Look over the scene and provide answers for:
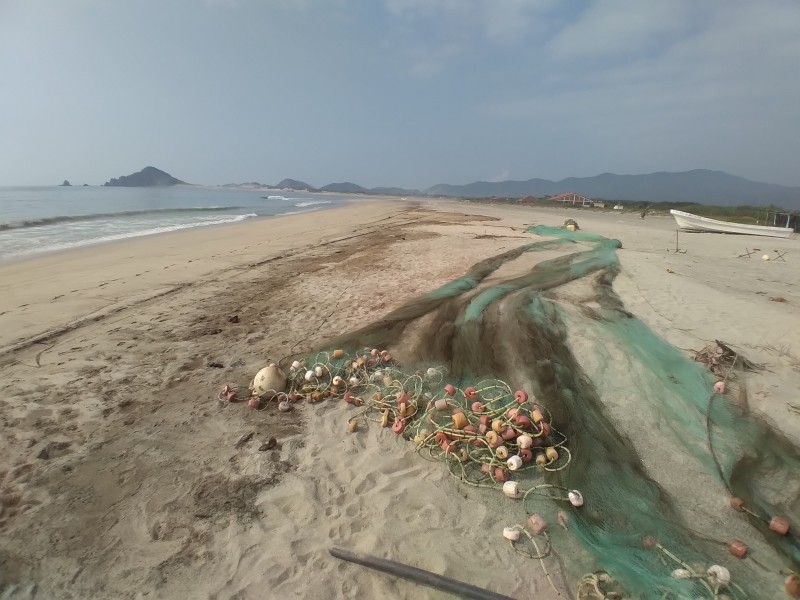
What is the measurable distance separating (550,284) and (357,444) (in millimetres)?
5257

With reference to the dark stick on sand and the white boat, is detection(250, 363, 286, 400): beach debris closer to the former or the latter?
the dark stick on sand

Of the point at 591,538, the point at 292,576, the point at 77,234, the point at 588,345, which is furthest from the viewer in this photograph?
the point at 77,234

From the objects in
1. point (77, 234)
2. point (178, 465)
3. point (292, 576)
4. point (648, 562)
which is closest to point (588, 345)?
point (648, 562)

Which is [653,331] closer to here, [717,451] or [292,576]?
[717,451]

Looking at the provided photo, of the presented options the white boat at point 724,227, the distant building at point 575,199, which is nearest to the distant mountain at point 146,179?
the distant building at point 575,199

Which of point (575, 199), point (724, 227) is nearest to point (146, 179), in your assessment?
point (575, 199)

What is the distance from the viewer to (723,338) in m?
5.54

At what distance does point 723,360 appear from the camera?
476cm

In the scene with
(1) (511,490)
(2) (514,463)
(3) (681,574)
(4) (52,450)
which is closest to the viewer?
(3) (681,574)

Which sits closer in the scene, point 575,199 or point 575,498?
point 575,498

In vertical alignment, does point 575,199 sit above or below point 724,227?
above

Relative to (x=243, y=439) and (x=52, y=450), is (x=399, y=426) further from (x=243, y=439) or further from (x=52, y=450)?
(x=52, y=450)

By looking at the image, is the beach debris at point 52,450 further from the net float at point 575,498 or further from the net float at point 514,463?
the net float at point 575,498

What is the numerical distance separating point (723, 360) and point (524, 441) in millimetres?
3215
